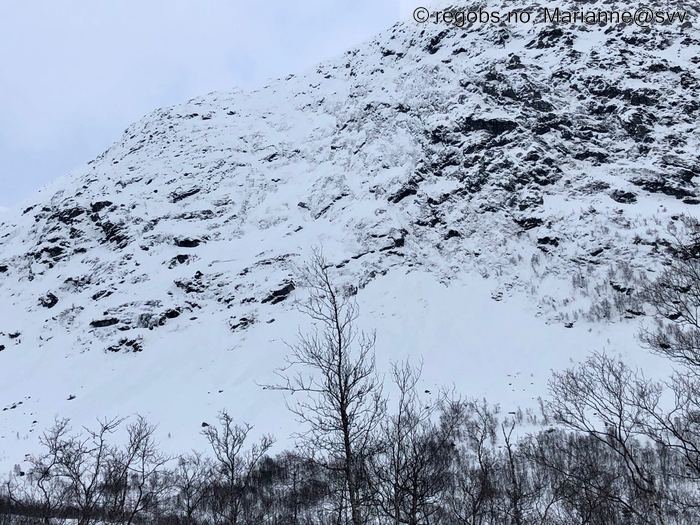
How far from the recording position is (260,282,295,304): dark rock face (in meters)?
72.4

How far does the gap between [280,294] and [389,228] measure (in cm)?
2024

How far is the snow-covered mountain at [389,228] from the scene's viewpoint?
58656mm

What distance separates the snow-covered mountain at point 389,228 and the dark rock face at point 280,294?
22cm

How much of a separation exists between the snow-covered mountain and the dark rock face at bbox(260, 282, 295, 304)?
0.73 ft

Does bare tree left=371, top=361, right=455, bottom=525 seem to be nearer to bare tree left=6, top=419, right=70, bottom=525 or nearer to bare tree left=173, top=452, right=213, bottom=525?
bare tree left=6, top=419, right=70, bottom=525

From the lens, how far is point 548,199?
80.1 metres

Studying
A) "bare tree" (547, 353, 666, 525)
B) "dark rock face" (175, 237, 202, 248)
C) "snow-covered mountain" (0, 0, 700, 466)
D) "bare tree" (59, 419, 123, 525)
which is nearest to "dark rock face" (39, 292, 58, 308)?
"snow-covered mountain" (0, 0, 700, 466)

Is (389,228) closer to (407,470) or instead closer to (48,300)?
(48,300)

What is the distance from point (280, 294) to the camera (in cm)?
7281

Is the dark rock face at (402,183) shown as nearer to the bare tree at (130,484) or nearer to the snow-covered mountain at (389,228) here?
the snow-covered mountain at (389,228)

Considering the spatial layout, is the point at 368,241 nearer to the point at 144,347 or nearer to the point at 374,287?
the point at 374,287

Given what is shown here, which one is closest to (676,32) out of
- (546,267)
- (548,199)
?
(548,199)

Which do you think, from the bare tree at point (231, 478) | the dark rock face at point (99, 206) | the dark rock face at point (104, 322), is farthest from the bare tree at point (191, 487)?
the dark rock face at point (99, 206)

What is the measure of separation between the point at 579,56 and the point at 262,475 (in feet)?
353
